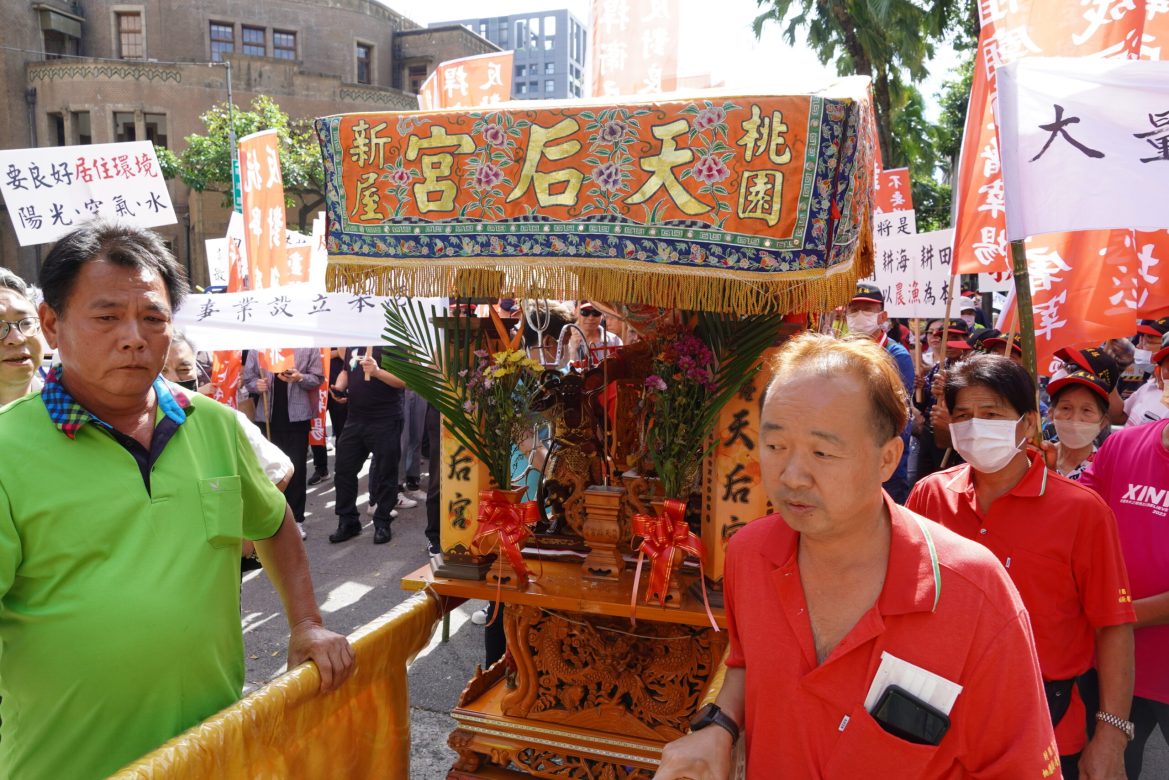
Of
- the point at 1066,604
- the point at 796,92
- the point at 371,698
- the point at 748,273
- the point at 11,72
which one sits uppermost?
the point at 11,72

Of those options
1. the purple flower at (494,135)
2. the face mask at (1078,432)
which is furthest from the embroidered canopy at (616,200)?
the face mask at (1078,432)

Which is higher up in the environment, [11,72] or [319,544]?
[11,72]

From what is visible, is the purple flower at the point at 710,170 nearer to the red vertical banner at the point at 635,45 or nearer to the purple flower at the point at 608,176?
the purple flower at the point at 608,176

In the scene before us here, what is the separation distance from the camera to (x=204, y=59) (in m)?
30.0

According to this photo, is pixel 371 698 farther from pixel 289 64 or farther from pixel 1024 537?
pixel 289 64

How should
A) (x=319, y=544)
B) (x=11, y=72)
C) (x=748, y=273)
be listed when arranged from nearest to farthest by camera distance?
(x=748, y=273), (x=319, y=544), (x=11, y=72)

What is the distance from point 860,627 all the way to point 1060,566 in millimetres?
1135

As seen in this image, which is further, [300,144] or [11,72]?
[11,72]

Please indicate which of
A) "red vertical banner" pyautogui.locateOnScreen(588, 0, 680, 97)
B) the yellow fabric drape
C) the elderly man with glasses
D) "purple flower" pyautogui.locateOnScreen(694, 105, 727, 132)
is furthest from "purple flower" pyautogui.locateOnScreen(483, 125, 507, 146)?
"red vertical banner" pyautogui.locateOnScreen(588, 0, 680, 97)

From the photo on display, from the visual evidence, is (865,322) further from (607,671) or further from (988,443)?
(607,671)

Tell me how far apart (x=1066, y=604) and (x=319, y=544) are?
6159mm

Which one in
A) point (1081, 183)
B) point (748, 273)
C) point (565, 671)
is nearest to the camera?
point (748, 273)

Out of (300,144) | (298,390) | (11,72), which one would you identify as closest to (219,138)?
(300,144)

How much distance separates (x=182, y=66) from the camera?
28078 millimetres
